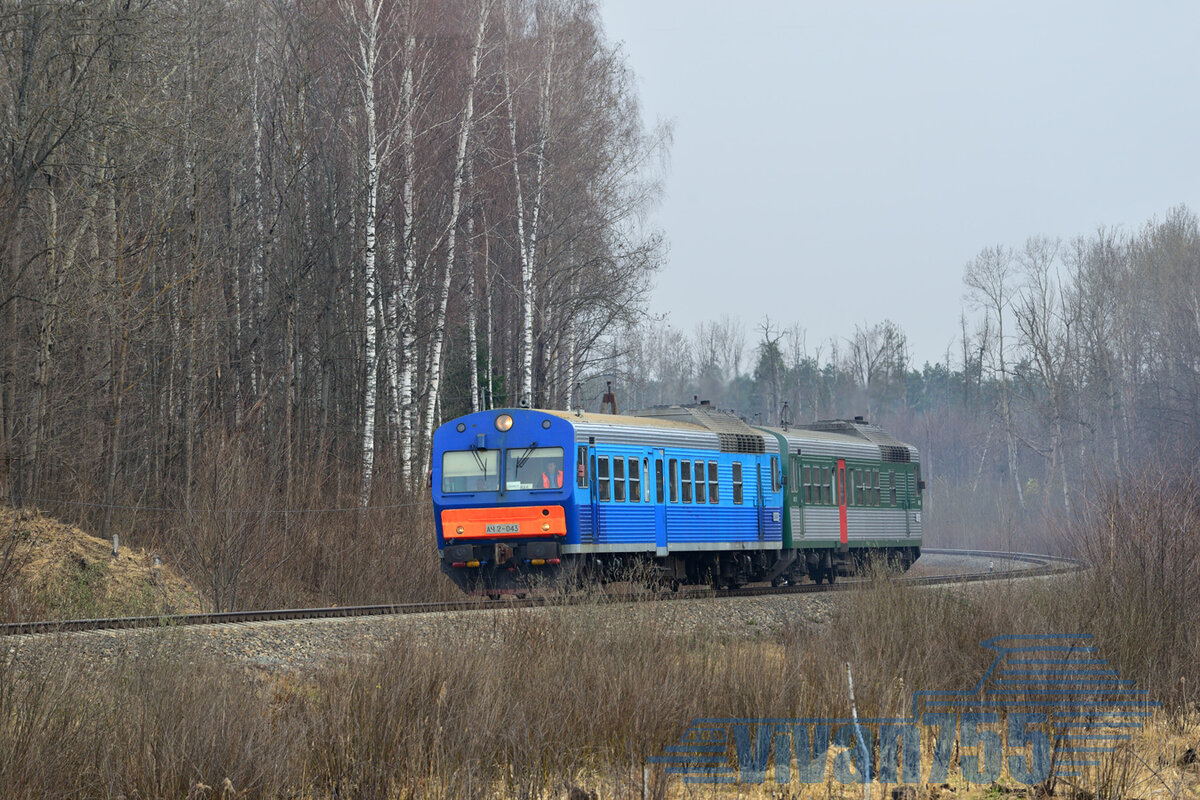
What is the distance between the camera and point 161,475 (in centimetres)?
2223

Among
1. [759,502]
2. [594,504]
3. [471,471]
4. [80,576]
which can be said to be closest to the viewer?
[80,576]

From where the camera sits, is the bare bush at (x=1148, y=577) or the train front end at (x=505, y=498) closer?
the bare bush at (x=1148, y=577)

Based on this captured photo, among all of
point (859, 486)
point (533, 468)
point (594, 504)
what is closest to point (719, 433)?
point (594, 504)

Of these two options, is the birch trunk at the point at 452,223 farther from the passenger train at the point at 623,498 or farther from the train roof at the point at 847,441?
the train roof at the point at 847,441

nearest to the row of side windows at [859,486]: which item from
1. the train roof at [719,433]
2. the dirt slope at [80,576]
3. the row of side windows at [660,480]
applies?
the train roof at [719,433]

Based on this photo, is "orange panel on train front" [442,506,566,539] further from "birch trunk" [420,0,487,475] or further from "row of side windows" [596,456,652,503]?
"birch trunk" [420,0,487,475]

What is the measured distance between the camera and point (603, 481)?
18.5m

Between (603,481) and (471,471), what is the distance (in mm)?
1965

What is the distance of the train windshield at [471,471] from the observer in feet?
61.6

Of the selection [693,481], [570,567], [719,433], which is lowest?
[570,567]

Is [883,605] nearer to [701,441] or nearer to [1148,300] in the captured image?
[701,441]

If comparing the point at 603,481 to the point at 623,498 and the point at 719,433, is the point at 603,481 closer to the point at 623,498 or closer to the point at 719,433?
the point at 623,498

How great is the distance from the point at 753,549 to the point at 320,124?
548 inches

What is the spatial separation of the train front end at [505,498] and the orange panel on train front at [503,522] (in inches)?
0.5
